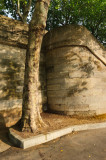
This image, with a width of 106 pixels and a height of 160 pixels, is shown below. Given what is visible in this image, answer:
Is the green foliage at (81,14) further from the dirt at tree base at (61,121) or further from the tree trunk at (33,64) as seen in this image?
the dirt at tree base at (61,121)

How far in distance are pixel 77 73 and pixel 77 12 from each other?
11.5 m

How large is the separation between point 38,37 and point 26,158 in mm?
3939

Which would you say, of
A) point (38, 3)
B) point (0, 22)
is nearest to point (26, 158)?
point (38, 3)

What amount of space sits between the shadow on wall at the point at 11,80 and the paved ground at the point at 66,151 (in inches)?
115

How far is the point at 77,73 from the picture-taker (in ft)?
22.4

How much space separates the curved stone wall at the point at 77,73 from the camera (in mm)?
6684

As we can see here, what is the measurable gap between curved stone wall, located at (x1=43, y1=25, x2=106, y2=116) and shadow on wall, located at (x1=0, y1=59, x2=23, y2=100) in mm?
1937

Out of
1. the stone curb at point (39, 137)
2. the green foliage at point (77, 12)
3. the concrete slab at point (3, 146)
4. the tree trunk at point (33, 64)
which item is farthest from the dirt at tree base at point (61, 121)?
the green foliage at point (77, 12)

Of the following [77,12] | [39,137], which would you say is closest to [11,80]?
[39,137]

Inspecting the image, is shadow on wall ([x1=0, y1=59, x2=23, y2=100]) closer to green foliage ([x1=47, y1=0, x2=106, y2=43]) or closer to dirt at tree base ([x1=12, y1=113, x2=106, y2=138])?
dirt at tree base ([x1=12, y1=113, x2=106, y2=138])

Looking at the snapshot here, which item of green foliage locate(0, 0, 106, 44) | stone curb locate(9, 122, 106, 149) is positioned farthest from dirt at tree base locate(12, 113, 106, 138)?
green foliage locate(0, 0, 106, 44)

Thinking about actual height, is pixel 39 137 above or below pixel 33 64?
below

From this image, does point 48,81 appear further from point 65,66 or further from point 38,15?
point 38,15

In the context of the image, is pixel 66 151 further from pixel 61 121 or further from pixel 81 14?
pixel 81 14
